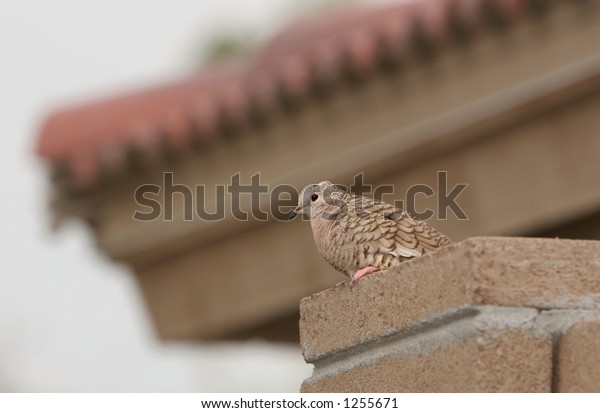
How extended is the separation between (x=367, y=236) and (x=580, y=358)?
177 centimetres

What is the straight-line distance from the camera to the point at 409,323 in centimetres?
390

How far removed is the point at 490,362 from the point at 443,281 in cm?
28

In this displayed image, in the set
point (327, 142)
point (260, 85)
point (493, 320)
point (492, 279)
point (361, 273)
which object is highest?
point (260, 85)

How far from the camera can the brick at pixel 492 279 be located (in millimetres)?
3672

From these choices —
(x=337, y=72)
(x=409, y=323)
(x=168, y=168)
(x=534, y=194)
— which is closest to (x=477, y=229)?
(x=534, y=194)

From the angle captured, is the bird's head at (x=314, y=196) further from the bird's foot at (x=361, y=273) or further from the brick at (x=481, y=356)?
the brick at (x=481, y=356)

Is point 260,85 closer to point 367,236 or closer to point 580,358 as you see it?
point 367,236

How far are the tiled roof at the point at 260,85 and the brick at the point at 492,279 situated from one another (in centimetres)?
Result: 801

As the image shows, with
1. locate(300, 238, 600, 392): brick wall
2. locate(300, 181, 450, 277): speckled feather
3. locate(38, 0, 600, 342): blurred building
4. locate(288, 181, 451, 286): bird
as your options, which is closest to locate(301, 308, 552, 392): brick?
locate(300, 238, 600, 392): brick wall

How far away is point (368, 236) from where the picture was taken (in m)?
5.30

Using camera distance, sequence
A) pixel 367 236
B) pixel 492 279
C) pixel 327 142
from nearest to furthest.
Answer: pixel 492 279 < pixel 367 236 < pixel 327 142

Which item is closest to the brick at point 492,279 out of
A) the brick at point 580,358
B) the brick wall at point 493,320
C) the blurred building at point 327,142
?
the brick wall at point 493,320

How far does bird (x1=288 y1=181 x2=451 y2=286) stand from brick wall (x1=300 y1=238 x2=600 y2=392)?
39.4 inches

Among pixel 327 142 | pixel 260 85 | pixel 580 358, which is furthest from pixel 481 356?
pixel 260 85
